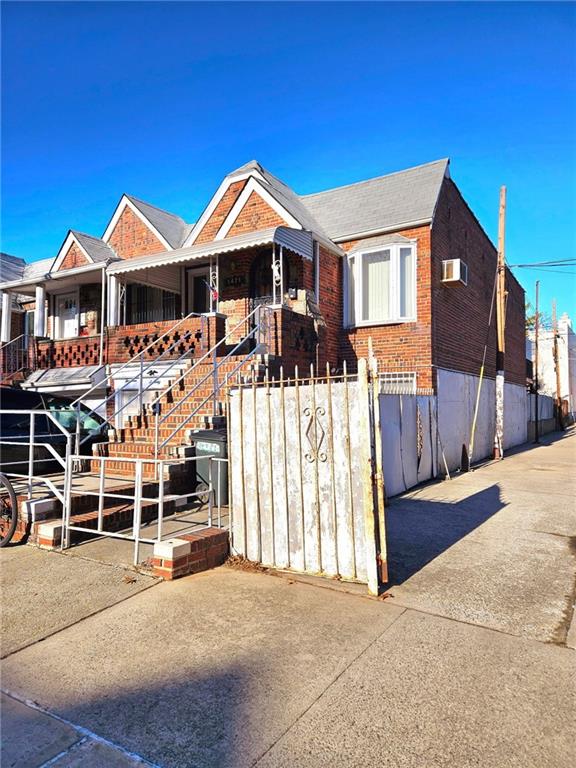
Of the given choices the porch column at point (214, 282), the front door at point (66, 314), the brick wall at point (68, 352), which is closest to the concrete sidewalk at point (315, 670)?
the porch column at point (214, 282)

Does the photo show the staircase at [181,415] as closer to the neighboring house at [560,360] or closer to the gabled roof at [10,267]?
the gabled roof at [10,267]

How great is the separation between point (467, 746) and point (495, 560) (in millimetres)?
3435

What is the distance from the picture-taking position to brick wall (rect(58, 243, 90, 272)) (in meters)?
17.5

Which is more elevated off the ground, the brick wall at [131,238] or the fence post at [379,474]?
the brick wall at [131,238]

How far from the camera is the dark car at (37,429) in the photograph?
8297 millimetres

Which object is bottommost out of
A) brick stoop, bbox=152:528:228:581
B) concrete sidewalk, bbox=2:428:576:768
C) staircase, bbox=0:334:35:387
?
concrete sidewalk, bbox=2:428:576:768

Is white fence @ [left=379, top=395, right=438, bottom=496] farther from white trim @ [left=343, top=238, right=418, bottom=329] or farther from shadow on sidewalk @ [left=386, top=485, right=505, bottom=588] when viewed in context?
white trim @ [left=343, top=238, right=418, bottom=329]

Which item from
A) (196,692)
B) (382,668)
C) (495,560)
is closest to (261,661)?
(196,692)

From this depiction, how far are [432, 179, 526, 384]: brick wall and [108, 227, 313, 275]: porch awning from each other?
3386 mm

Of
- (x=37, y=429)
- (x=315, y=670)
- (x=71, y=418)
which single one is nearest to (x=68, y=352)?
(x=71, y=418)

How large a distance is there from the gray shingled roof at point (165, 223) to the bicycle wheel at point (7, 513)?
1243 centimetres

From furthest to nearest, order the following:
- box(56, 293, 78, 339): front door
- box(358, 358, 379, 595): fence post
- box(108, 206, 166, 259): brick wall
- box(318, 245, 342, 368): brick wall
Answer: box(56, 293, 78, 339): front door → box(108, 206, 166, 259): brick wall → box(318, 245, 342, 368): brick wall → box(358, 358, 379, 595): fence post

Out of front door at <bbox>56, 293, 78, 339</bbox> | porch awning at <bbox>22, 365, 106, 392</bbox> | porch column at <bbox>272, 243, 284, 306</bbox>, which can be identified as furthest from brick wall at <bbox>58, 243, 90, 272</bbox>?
porch column at <bbox>272, 243, 284, 306</bbox>

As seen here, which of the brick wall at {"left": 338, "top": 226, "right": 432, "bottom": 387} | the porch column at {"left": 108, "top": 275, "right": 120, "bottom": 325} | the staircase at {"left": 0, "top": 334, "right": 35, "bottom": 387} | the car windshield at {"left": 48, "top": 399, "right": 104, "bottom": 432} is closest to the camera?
the car windshield at {"left": 48, "top": 399, "right": 104, "bottom": 432}
